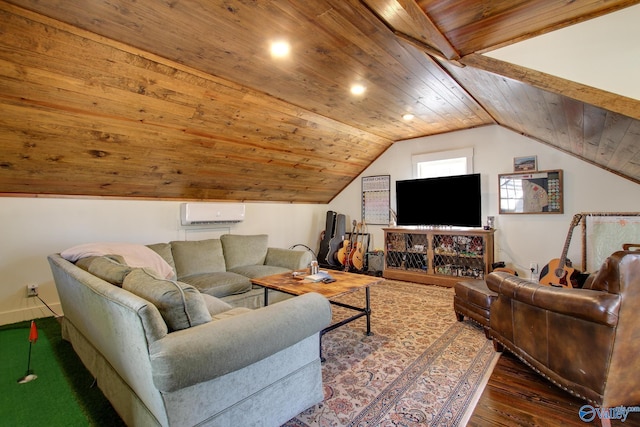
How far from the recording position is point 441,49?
226 cm

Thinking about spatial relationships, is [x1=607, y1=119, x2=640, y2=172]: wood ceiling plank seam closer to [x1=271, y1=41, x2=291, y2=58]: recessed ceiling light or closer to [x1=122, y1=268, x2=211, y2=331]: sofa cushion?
[x1=271, y1=41, x2=291, y2=58]: recessed ceiling light

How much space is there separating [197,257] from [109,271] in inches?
74.3

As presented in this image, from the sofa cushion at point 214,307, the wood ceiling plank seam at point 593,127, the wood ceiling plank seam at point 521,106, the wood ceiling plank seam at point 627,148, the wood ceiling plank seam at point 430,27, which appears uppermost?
the wood ceiling plank seam at point 430,27

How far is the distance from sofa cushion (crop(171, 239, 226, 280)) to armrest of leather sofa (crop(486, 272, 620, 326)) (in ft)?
9.99

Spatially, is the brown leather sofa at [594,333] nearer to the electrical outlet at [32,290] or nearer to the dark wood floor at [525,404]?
the dark wood floor at [525,404]

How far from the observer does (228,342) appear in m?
Result: 1.35

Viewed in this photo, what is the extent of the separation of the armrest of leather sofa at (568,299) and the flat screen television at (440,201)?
249 cm

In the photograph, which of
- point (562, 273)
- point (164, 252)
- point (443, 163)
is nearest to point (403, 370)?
point (562, 273)

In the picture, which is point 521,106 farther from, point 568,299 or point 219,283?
point 219,283

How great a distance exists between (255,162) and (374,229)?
269 cm

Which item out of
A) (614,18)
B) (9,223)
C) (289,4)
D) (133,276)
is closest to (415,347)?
(133,276)

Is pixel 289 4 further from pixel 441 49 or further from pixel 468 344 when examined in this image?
pixel 468 344

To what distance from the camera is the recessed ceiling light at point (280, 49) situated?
2.35 metres

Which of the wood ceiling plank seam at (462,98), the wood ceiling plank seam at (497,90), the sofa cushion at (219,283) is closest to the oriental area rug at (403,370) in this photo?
the sofa cushion at (219,283)
